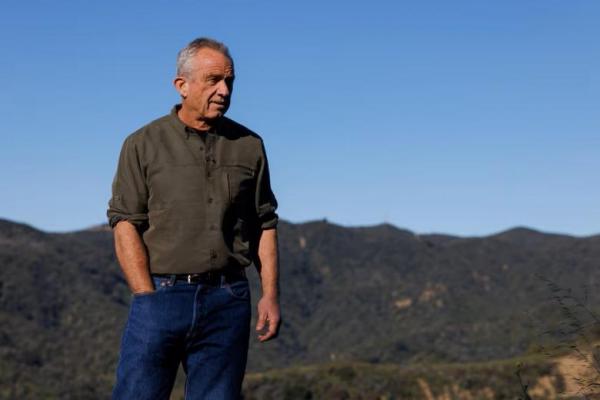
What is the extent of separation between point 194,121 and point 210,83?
0.69 feet

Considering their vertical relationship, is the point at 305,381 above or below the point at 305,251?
below

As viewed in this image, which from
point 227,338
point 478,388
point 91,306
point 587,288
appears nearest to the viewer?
point 227,338

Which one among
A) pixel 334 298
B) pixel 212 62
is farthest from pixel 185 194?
pixel 334 298

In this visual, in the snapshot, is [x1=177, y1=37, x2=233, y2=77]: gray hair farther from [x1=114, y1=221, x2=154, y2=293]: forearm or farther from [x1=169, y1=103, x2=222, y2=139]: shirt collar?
[x1=114, y1=221, x2=154, y2=293]: forearm

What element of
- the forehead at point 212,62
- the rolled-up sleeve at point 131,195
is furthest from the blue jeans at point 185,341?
the forehead at point 212,62

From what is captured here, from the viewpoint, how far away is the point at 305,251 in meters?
119

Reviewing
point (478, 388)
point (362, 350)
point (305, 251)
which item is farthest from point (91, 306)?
point (478, 388)

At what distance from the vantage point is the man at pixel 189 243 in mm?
4469

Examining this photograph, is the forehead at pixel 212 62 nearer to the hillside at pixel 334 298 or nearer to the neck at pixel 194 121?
the neck at pixel 194 121

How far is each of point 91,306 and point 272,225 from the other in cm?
7834

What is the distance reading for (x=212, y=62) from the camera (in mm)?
4566

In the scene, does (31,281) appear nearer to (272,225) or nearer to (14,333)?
(14,333)

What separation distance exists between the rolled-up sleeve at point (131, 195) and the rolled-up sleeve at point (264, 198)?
20.2 inches

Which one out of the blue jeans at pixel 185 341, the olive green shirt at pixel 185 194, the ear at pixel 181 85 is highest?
the ear at pixel 181 85
